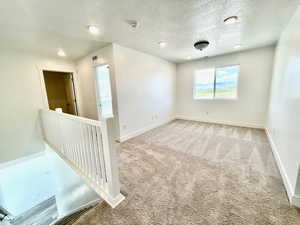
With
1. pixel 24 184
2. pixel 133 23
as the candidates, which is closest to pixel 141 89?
pixel 133 23

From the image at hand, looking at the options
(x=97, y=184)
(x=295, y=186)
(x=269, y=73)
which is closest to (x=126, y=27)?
(x=97, y=184)

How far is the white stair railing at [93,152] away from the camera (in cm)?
136

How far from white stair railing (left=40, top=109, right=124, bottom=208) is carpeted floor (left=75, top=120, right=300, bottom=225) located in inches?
9.1

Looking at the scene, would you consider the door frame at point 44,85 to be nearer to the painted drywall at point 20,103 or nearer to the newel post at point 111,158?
the painted drywall at point 20,103

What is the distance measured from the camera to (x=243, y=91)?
3.88 meters

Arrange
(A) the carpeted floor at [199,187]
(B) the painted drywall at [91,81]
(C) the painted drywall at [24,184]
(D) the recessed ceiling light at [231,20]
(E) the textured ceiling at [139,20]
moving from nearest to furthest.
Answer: (A) the carpeted floor at [199,187] < (E) the textured ceiling at [139,20] < (D) the recessed ceiling light at [231,20] < (C) the painted drywall at [24,184] < (B) the painted drywall at [91,81]

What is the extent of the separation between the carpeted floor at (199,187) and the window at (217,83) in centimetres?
195

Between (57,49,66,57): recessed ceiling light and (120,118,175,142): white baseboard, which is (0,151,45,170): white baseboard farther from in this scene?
(57,49,66,57): recessed ceiling light

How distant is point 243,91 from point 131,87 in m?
3.55

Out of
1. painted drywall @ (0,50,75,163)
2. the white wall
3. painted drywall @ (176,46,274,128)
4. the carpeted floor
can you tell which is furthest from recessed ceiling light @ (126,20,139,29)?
painted drywall @ (176,46,274,128)

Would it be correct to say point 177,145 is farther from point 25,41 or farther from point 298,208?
point 25,41

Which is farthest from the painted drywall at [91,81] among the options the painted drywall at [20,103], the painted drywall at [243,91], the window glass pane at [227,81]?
the window glass pane at [227,81]

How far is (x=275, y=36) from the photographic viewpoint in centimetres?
270

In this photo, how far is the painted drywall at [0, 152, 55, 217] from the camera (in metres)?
2.20
